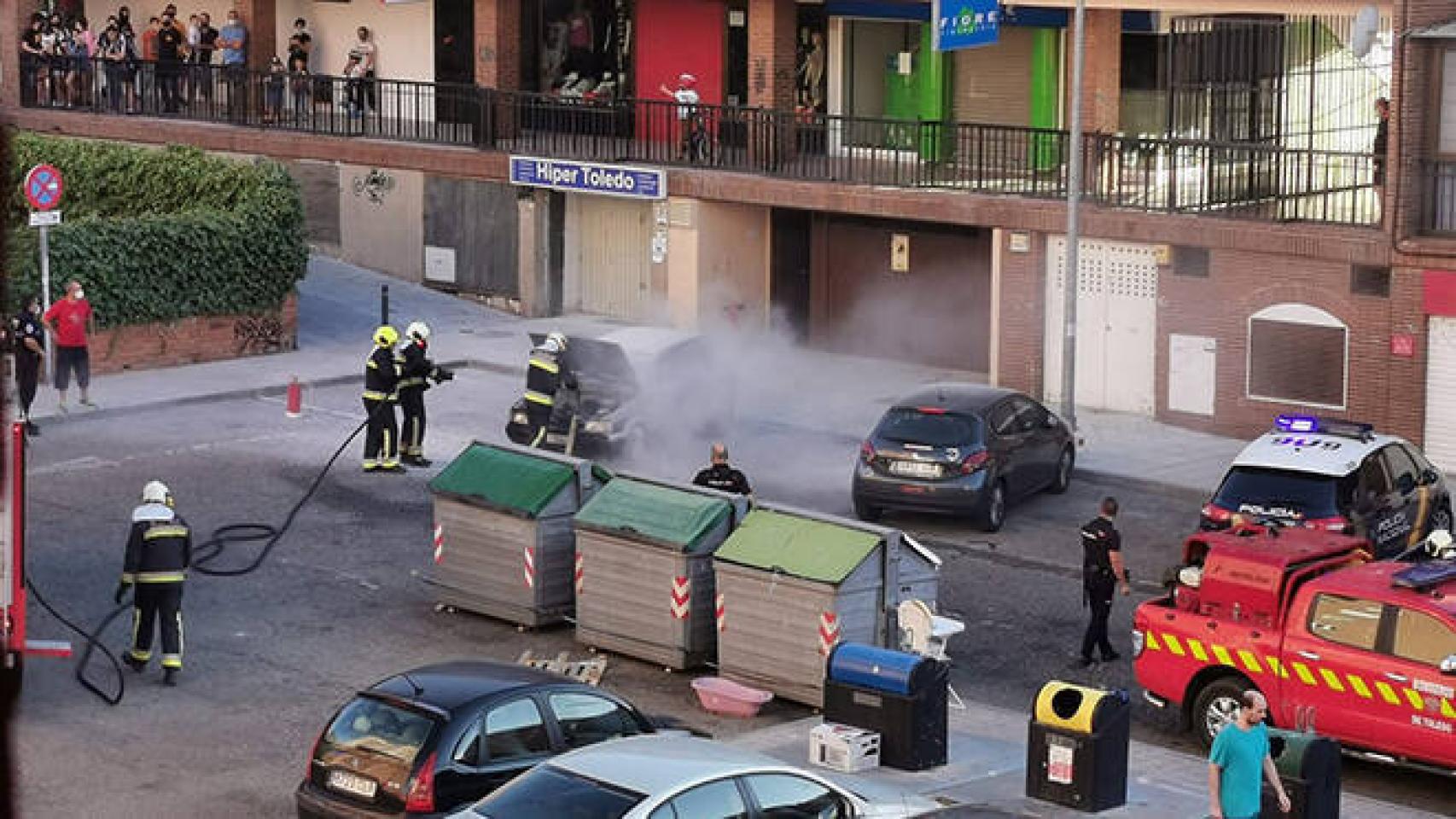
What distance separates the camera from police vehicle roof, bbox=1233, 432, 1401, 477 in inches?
930

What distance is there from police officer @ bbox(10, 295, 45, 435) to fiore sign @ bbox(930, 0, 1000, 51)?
11.4 meters

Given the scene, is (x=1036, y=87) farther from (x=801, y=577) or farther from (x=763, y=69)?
(x=801, y=577)

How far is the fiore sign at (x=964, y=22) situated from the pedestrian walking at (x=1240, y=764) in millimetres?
16734

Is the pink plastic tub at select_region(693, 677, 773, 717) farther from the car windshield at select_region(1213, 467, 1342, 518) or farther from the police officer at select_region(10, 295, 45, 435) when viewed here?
the police officer at select_region(10, 295, 45, 435)

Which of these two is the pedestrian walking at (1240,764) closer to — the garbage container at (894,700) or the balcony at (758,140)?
the garbage container at (894,700)

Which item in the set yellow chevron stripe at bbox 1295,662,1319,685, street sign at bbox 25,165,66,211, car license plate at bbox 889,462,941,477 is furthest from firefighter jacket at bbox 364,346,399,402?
yellow chevron stripe at bbox 1295,662,1319,685

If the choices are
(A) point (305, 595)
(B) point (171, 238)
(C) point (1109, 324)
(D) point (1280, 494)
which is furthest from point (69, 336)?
(D) point (1280, 494)

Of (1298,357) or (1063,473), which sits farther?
(1298,357)

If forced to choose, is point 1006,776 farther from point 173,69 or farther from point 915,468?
point 173,69

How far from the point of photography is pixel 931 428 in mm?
26141

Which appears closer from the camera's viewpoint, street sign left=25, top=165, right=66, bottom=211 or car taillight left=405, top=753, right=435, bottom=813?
car taillight left=405, top=753, right=435, bottom=813

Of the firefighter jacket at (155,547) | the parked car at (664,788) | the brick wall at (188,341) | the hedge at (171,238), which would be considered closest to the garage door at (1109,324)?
the hedge at (171,238)

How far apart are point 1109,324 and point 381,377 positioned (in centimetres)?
990

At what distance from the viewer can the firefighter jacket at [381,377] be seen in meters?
27.7
